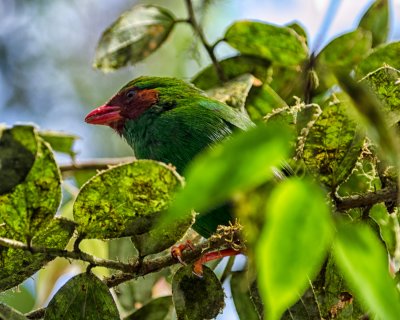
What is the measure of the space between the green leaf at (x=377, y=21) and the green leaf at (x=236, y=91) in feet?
2.08

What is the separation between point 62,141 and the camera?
345cm

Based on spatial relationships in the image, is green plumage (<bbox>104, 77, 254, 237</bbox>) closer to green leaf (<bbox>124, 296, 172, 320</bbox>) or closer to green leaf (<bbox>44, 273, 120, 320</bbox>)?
green leaf (<bbox>124, 296, 172, 320</bbox>)

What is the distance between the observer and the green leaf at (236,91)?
353 centimetres

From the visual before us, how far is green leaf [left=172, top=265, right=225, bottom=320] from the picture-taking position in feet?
8.14

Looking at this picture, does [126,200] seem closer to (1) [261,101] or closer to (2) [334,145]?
(2) [334,145]

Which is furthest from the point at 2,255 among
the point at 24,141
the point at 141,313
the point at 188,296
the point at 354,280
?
the point at 354,280

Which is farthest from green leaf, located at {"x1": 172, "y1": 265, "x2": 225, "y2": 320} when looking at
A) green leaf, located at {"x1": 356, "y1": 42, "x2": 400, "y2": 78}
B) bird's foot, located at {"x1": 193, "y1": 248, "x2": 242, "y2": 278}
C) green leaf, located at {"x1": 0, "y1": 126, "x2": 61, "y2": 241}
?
green leaf, located at {"x1": 356, "y1": 42, "x2": 400, "y2": 78}

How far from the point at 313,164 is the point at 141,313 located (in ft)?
3.09

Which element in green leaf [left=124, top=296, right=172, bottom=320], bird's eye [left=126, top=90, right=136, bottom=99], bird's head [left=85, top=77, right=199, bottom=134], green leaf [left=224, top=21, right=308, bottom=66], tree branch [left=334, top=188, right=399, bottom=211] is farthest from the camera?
bird's eye [left=126, top=90, right=136, bottom=99]

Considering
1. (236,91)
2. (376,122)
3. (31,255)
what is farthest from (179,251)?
(376,122)

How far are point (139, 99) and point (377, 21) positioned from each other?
46.0 inches

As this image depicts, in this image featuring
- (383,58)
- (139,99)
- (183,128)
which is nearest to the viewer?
(383,58)

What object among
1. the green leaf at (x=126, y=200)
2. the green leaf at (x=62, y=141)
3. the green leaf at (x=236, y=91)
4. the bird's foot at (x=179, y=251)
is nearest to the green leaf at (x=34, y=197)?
the green leaf at (x=126, y=200)

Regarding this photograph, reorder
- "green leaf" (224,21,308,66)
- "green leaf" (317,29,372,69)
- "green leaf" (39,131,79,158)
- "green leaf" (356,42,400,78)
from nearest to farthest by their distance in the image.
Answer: "green leaf" (356,42,400,78), "green leaf" (39,131,79,158), "green leaf" (224,21,308,66), "green leaf" (317,29,372,69)
